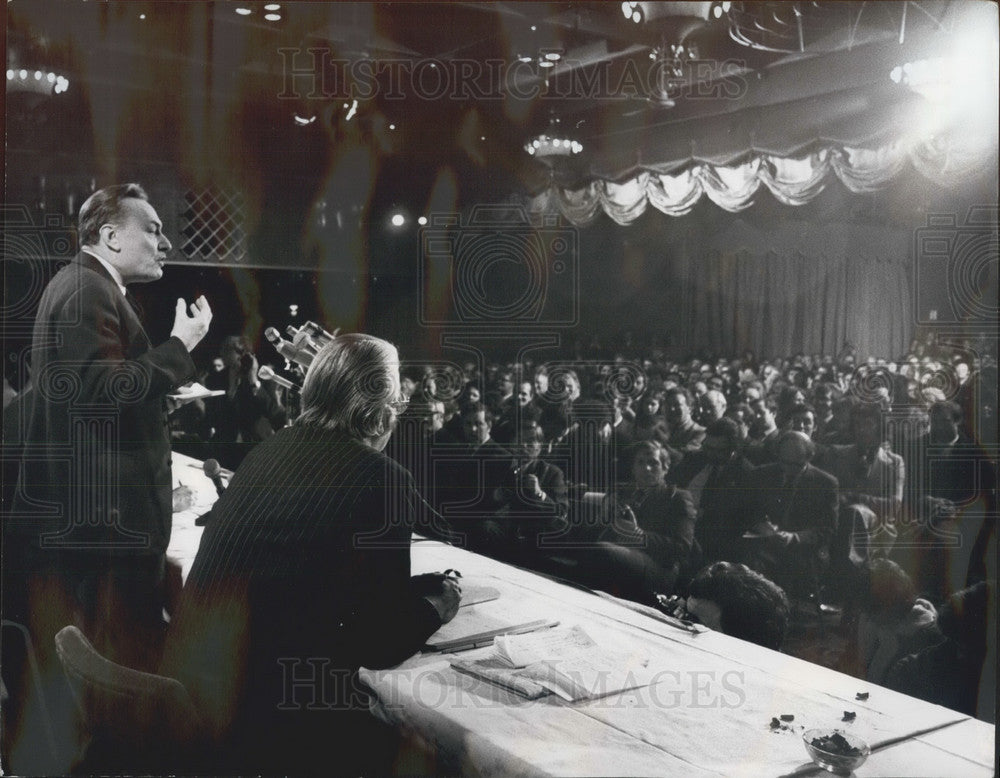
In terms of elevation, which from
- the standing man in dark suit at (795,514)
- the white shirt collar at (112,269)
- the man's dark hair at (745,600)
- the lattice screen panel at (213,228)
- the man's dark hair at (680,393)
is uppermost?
the lattice screen panel at (213,228)

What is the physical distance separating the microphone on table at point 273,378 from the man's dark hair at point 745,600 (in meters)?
1.34

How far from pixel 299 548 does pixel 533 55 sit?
161 cm

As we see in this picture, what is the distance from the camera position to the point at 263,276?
8.74 ft

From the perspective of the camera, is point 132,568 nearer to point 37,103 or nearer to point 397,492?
point 397,492

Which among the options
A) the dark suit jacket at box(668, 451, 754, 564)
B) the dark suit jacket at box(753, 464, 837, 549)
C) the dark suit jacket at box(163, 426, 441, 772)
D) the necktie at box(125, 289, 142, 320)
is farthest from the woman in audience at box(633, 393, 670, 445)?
the necktie at box(125, 289, 142, 320)

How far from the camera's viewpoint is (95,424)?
2.69m

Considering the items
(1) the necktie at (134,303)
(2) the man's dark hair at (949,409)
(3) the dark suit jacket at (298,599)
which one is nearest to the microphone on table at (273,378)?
(3) the dark suit jacket at (298,599)

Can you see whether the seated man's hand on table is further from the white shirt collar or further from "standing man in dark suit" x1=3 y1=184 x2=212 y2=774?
the white shirt collar

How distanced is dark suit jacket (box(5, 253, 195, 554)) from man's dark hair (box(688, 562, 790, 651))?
164cm

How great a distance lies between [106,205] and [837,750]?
2599 mm

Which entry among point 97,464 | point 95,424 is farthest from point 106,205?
point 97,464

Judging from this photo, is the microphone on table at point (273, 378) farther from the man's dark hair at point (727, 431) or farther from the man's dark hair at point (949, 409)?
the man's dark hair at point (949, 409)

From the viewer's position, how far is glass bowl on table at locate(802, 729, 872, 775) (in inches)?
93.5

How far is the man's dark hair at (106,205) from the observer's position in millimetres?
2670
